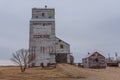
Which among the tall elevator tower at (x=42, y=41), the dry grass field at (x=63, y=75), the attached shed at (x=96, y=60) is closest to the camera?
the dry grass field at (x=63, y=75)

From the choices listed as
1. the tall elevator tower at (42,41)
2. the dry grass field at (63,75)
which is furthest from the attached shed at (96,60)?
the dry grass field at (63,75)

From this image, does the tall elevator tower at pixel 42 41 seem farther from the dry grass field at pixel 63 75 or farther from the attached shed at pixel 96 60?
the dry grass field at pixel 63 75

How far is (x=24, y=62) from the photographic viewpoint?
51.5 meters

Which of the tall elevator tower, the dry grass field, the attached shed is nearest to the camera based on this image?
the dry grass field

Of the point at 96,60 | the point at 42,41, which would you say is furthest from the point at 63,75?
the point at 42,41

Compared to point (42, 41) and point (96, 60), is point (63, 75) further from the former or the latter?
point (42, 41)

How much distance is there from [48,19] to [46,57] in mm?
10254

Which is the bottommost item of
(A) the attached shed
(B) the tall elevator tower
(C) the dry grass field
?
(C) the dry grass field

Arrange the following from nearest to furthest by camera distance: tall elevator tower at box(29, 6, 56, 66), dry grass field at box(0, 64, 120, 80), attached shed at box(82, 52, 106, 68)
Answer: dry grass field at box(0, 64, 120, 80) < attached shed at box(82, 52, 106, 68) < tall elevator tower at box(29, 6, 56, 66)

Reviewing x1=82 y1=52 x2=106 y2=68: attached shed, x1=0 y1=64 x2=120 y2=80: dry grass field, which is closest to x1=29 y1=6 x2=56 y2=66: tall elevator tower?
x1=82 y1=52 x2=106 y2=68: attached shed

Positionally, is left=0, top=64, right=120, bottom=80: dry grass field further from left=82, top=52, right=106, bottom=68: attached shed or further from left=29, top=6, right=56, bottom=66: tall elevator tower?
left=29, top=6, right=56, bottom=66: tall elevator tower

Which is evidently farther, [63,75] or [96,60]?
[96,60]

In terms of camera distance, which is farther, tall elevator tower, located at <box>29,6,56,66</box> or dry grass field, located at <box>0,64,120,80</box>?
tall elevator tower, located at <box>29,6,56,66</box>

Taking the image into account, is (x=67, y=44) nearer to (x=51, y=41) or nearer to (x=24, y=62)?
(x=51, y=41)
